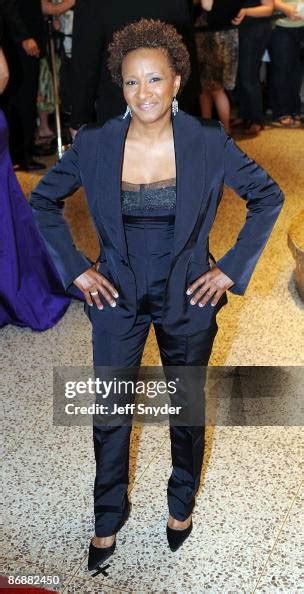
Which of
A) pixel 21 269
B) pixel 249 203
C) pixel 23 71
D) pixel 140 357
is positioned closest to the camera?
pixel 249 203

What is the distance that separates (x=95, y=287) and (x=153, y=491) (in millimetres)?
873

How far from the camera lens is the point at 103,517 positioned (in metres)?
2.28

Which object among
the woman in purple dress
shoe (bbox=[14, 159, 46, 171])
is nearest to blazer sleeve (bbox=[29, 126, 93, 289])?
the woman in purple dress

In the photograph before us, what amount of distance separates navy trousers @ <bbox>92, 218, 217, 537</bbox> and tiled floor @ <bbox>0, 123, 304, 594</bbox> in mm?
143

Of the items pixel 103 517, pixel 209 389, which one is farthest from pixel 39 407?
pixel 103 517

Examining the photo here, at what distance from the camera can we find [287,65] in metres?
6.74

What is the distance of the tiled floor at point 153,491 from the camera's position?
227 cm

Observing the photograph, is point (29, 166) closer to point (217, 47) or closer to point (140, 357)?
point (217, 47)

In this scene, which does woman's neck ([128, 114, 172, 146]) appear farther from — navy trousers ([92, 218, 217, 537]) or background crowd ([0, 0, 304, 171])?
background crowd ([0, 0, 304, 171])

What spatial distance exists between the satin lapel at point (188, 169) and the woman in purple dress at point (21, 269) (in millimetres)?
1680

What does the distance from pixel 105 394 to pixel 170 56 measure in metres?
0.91

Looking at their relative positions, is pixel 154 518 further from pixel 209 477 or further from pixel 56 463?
pixel 56 463

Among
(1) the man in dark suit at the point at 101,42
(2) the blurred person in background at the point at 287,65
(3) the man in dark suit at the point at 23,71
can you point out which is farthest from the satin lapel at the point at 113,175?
(2) the blurred person in background at the point at 287,65

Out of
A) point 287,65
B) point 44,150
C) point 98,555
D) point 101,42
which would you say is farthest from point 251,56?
point 98,555
